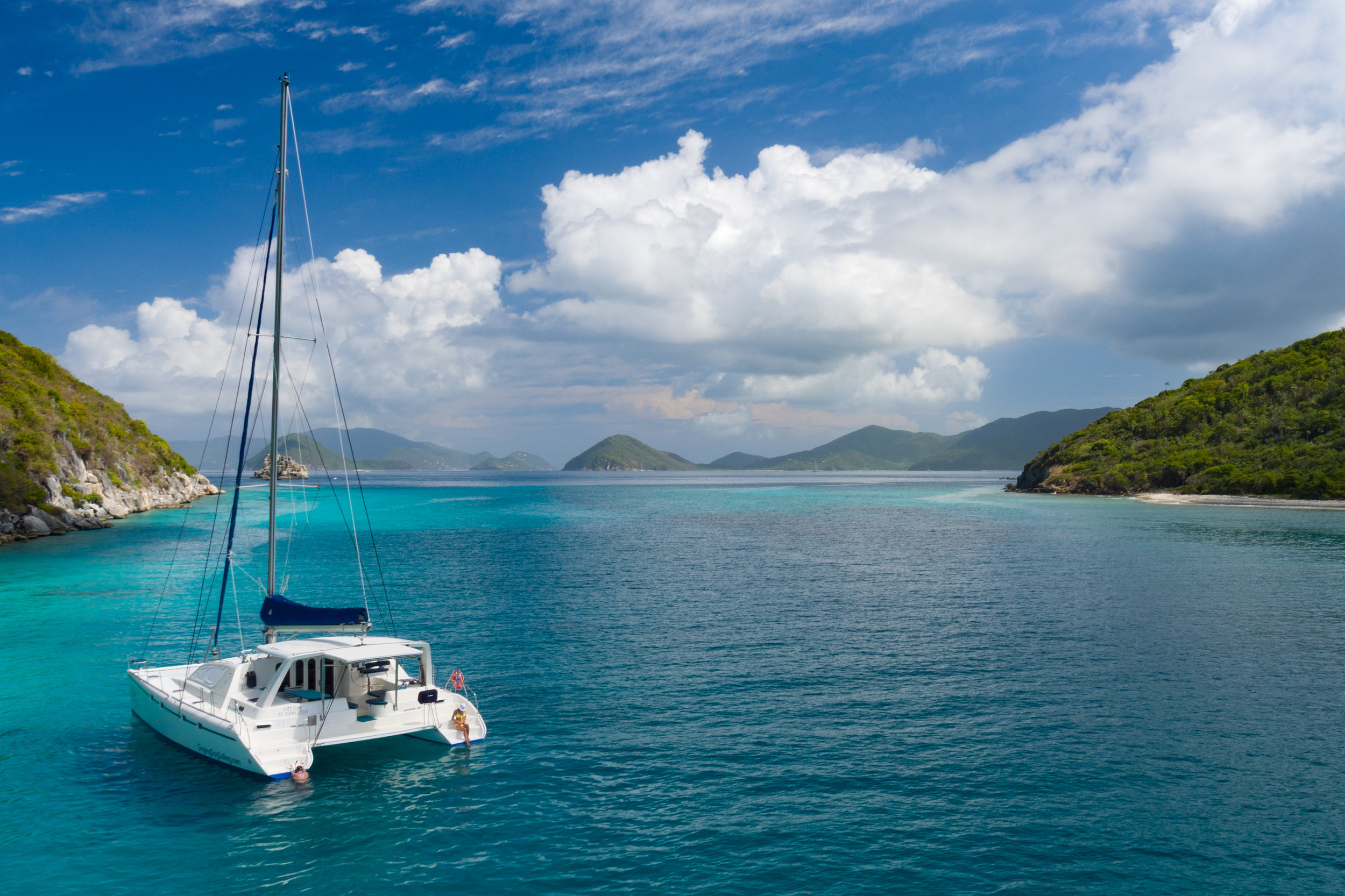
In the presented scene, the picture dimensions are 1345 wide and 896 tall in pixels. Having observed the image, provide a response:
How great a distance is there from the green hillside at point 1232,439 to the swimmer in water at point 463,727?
454 feet

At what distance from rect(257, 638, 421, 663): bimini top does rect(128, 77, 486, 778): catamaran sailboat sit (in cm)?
5

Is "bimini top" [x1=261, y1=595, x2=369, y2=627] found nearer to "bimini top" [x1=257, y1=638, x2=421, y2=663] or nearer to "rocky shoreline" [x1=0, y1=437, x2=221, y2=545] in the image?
"bimini top" [x1=257, y1=638, x2=421, y2=663]

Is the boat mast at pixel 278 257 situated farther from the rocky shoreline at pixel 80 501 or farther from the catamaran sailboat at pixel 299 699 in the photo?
the rocky shoreline at pixel 80 501

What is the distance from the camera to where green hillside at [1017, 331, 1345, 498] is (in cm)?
12488

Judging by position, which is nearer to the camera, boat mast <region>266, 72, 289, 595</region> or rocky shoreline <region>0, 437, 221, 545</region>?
boat mast <region>266, 72, 289, 595</region>

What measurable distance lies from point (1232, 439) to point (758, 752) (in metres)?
162

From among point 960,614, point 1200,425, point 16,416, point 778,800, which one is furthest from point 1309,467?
point 16,416

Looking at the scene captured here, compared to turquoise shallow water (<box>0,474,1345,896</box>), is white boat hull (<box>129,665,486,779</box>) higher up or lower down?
higher up

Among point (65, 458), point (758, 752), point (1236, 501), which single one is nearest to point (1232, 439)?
point (1236, 501)

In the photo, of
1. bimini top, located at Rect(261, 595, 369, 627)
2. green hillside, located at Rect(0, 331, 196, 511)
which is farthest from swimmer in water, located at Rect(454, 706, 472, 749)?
green hillside, located at Rect(0, 331, 196, 511)

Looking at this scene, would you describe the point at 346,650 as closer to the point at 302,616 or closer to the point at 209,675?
the point at 302,616

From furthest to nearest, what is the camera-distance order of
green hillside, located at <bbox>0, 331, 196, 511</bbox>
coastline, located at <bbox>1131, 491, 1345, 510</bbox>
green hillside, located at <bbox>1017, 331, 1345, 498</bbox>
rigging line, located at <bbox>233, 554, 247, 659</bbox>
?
green hillside, located at <bbox>1017, 331, 1345, 498</bbox> < coastline, located at <bbox>1131, 491, 1345, 510</bbox> < green hillside, located at <bbox>0, 331, 196, 511</bbox> < rigging line, located at <bbox>233, 554, 247, 659</bbox>

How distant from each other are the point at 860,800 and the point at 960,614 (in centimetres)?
2475

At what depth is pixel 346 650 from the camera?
2284 cm
